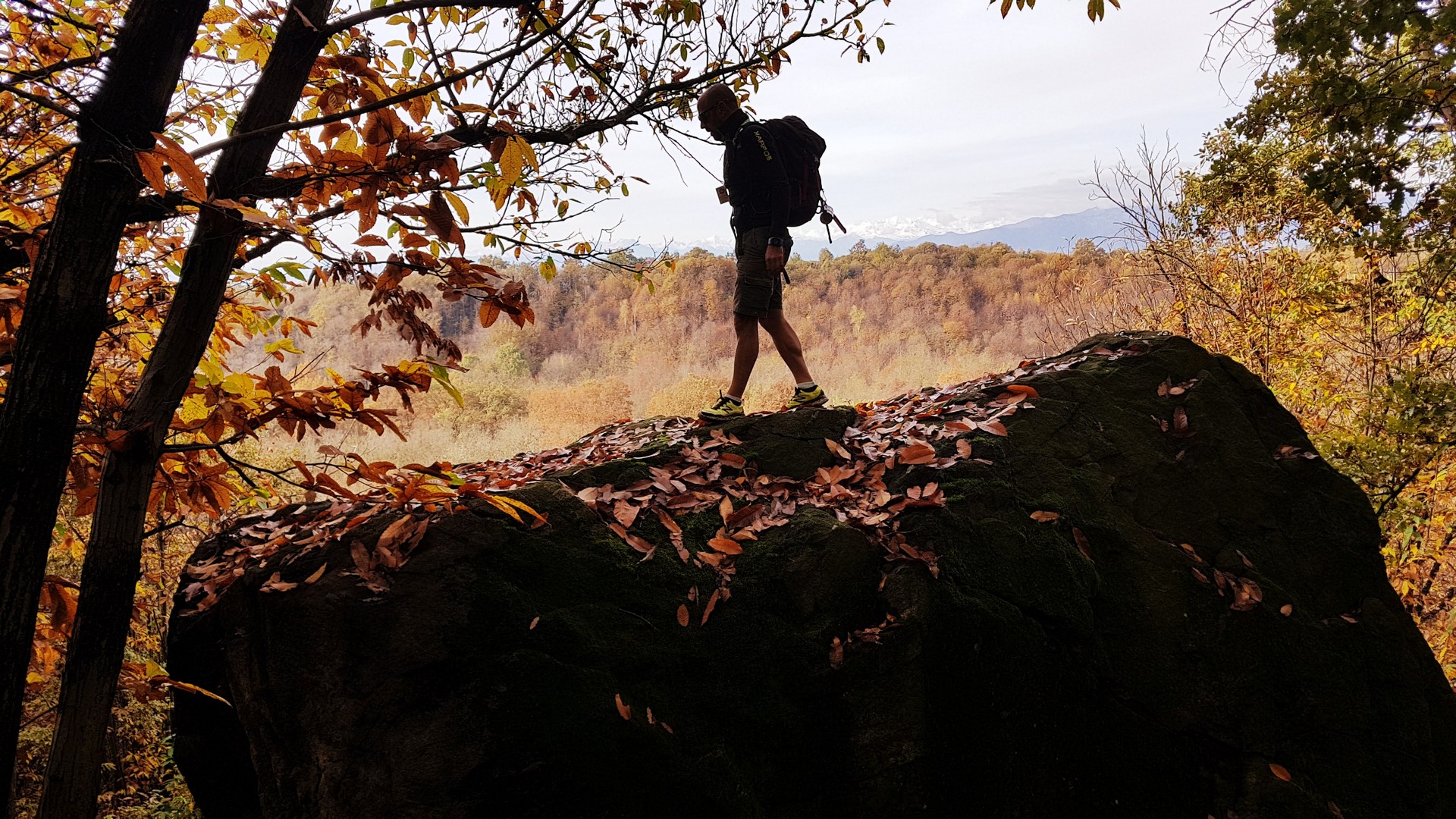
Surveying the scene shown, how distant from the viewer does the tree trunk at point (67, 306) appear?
168cm

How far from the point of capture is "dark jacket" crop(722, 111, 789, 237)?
4.09 m

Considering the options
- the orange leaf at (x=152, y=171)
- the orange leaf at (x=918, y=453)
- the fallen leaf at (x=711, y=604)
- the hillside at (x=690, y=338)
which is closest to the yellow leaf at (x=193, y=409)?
the orange leaf at (x=152, y=171)

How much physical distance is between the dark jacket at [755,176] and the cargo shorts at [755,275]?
0.06 meters

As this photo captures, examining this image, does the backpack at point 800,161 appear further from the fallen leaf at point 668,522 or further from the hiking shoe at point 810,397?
the fallen leaf at point 668,522

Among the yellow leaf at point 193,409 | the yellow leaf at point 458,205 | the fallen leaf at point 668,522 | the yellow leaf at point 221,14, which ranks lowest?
the fallen leaf at point 668,522

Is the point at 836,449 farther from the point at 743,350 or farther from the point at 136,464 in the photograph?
the point at 136,464

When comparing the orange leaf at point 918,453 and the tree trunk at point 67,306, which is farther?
the orange leaf at point 918,453

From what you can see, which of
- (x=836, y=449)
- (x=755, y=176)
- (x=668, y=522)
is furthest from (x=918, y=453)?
(x=755, y=176)

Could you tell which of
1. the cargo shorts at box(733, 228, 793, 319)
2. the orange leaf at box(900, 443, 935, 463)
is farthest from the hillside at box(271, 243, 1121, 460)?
the orange leaf at box(900, 443, 935, 463)

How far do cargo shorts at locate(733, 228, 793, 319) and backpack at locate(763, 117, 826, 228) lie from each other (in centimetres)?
21

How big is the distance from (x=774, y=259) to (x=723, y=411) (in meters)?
0.85

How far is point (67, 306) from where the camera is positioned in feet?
5.56

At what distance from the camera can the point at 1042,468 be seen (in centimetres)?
320

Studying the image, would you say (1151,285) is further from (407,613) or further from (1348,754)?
(407,613)
